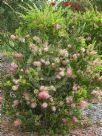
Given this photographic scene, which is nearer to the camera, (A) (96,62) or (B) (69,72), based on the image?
Result: (B) (69,72)

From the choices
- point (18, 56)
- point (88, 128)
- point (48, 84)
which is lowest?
point (88, 128)

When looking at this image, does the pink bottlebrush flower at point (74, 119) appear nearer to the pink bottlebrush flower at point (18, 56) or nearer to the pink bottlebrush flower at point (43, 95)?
the pink bottlebrush flower at point (43, 95)

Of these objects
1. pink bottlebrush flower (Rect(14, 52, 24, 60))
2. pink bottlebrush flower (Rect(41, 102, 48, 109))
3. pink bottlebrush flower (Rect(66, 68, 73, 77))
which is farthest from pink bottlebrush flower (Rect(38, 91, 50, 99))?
pink bottlebrush flower (Rect(14, 52, 24, 60))

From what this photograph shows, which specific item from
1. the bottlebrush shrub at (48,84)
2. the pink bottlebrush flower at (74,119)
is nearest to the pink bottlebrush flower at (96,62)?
the bottlebrush shrub at (48,84)

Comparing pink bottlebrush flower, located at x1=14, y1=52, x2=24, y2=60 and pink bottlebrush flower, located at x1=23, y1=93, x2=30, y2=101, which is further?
pink bottlebrush flower, located at x1=14, y1=52, x2=24, y2=60

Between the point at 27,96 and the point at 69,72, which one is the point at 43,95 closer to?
the point at 27,96

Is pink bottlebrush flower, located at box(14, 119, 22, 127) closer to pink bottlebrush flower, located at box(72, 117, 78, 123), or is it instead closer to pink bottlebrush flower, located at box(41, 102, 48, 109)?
pink bottlebrush flower, located at box(41, 102, 48, 109)

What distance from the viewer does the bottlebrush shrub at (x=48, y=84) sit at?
5.20m

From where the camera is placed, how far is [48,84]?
529 cm

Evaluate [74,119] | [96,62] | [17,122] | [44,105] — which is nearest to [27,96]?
[44,105]

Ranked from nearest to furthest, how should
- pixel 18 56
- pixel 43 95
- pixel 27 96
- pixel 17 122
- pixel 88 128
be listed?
1. pixel 43 95
2. pixel 27 96
3. pixel 17 122
4. pixel 18 56
5. pixel 88 128

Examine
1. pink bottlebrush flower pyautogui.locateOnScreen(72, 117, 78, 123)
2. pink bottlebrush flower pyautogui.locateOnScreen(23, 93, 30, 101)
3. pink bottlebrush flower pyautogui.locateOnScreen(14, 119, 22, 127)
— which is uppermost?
pink bottlebrush flower pyautogui.locateOnScreen(23, 93, 30, 101)

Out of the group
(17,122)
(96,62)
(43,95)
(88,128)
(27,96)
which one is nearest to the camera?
(43,95)

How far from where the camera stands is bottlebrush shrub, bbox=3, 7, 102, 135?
5195mm
